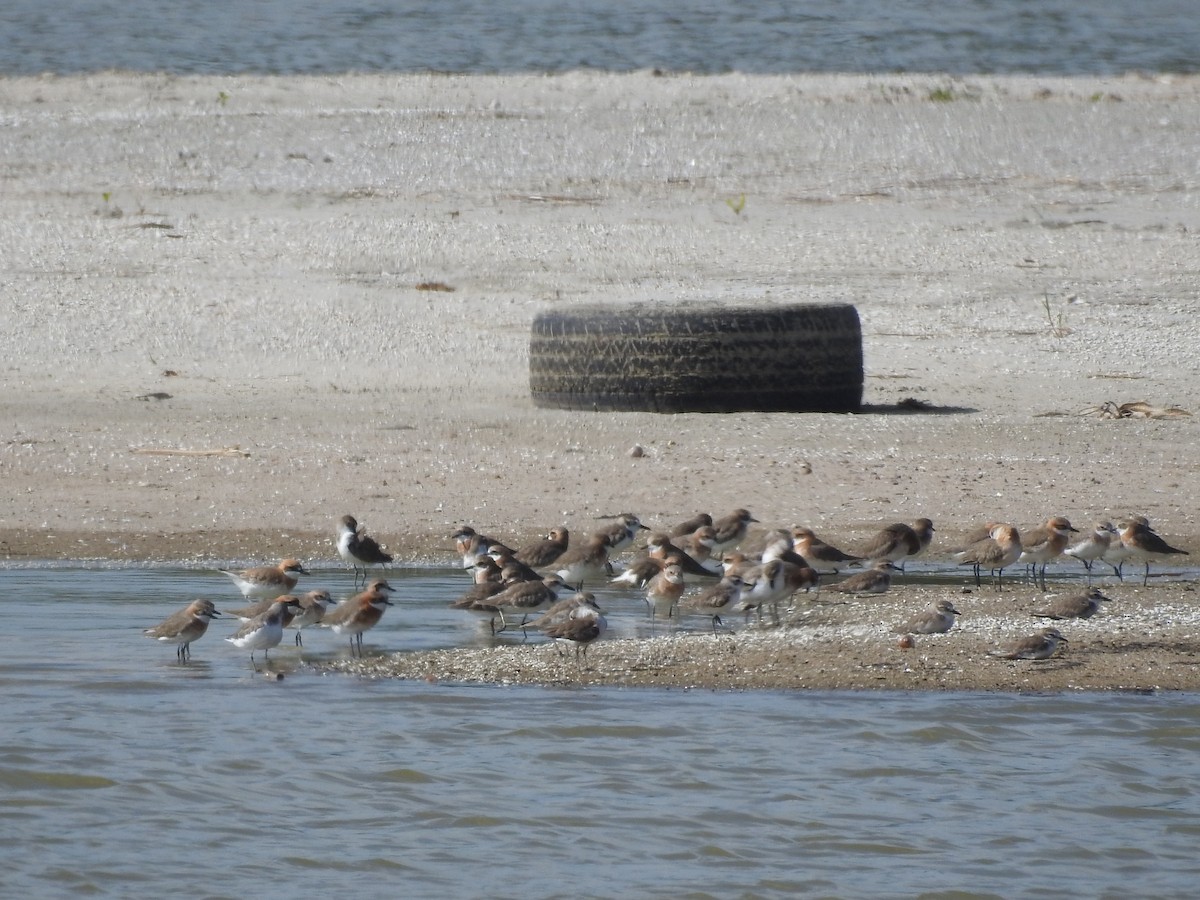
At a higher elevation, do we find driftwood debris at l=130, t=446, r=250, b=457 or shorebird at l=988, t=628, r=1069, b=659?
driftwood debris at l=130, t=446, r=250, b=457

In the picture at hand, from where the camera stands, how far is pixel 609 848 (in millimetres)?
7570

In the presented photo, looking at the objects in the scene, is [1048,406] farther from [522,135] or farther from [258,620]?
[522,135]

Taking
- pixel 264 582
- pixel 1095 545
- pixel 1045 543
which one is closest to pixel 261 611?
pixel 264 582

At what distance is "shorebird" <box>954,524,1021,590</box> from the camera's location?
1076 centimetres

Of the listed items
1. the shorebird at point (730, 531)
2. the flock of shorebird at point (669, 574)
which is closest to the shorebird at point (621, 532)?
the flock of shorebird at point (669, 574)

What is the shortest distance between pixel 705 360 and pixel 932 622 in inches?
229

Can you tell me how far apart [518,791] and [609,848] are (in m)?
0.72

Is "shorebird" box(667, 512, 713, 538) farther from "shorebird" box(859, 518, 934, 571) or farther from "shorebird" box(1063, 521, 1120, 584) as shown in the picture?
"shorebird" box(1063, 521, 1120, 584)

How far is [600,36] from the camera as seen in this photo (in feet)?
121

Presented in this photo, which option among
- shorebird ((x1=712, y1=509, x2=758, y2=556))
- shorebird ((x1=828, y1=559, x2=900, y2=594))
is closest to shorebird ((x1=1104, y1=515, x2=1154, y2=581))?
shorebird ((x1=828, y1=559, x2=900, y2=594))

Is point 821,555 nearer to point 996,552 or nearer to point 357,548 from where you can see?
point 996,552

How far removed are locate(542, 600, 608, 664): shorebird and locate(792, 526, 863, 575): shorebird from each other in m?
1.76

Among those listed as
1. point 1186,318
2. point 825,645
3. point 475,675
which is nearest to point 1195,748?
point 825,645

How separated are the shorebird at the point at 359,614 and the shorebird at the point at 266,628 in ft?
0.66
